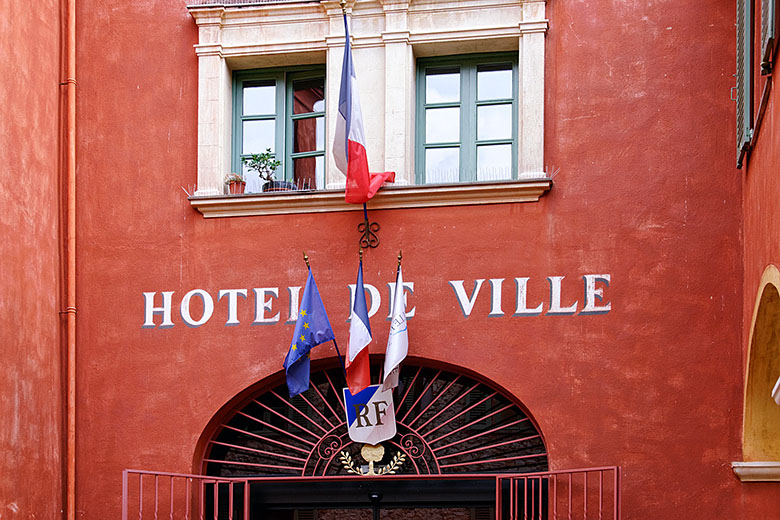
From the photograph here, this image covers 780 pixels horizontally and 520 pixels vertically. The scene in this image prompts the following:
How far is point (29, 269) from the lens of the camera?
1026cm

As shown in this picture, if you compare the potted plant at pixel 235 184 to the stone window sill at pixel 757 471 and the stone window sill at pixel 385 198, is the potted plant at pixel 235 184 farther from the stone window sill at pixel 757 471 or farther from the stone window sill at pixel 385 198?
the stone window sill at pixel 757 471

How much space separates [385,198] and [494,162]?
0.94m

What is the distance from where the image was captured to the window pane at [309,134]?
11055 millimetres

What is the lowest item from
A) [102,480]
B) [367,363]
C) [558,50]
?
[102,480]

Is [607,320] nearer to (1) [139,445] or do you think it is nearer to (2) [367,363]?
(2) [367,363]

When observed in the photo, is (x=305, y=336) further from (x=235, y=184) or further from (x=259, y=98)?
(x=259, y=98)

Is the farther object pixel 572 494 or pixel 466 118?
pixel 466 118

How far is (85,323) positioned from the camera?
35.2ft

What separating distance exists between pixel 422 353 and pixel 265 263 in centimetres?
145

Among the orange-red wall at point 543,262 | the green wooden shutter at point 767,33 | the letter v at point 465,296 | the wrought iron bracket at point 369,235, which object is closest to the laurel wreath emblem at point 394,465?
the orange-red wall at point 543,262

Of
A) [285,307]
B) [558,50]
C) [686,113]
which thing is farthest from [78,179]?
[686,113]

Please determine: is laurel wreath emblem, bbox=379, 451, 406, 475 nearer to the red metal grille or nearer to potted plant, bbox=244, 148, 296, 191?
the red metal grille

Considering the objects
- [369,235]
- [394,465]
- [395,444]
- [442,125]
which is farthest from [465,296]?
[442,125]

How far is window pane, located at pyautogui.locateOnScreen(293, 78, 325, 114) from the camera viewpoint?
11.2 meters
